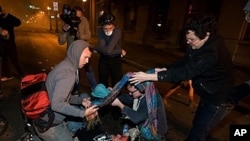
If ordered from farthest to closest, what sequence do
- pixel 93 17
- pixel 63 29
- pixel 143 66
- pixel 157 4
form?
1. pixel 93 17
2. pixel 157 4
3. pixel 143 66
4. pixel 63 29

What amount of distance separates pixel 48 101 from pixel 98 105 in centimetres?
61

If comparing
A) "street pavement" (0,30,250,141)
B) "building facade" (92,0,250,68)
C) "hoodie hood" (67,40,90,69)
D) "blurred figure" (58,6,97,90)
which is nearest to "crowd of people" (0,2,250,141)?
"hoodie hood" (67,40,90,69)

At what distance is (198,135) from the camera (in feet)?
9.50

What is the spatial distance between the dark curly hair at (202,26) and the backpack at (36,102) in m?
1.83

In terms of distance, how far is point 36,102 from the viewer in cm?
235

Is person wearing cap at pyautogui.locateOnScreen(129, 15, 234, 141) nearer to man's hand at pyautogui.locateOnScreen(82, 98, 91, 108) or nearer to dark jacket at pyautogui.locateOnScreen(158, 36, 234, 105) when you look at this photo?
dark jacket at pyautogui.locateOnScreen(158, 36, 234, 105)

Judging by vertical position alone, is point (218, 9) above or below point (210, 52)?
above

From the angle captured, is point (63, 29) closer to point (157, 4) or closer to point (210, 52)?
point (210, 52)

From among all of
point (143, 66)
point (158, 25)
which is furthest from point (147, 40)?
point (143, 66)

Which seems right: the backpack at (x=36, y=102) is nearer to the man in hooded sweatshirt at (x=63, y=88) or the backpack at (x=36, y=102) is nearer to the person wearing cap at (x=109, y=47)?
the man in hooded sweatshirt at (x=63, y=88)

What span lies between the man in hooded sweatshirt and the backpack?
59mm

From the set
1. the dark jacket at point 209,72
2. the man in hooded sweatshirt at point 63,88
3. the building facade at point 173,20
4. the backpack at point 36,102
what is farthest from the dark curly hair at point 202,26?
the building facade at point 173,20

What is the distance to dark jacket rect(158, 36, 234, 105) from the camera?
2.51m

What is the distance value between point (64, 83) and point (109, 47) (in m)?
2.22
